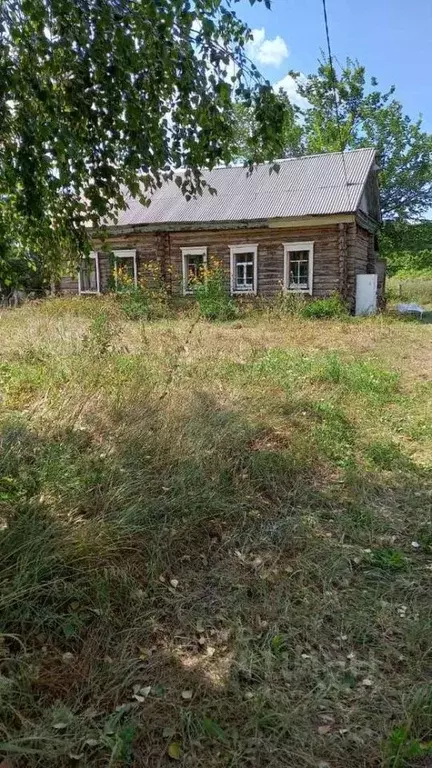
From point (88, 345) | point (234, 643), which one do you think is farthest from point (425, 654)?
point (88, 345)

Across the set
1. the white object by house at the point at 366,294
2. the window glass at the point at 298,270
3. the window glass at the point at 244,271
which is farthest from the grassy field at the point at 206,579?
the window glass at the point at 244,271

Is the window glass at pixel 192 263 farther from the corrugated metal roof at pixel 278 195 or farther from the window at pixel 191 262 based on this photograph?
the corrugated metal roof at pixel 278 195

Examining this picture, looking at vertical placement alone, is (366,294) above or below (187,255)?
below

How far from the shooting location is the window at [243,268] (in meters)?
15.4

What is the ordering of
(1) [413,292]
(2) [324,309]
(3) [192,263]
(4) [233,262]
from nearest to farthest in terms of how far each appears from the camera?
(2) [324,309]
(4) [233,262]
(3) [192,263]
(1) [413,292]

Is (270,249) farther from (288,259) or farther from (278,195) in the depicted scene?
(278,195)

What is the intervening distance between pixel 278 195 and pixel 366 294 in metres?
4.42

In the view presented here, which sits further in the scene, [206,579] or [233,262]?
[233,262]

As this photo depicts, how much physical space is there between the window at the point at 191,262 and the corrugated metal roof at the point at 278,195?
969 mm

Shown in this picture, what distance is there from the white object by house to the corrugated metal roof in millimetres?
2081

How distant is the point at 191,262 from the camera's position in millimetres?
16312

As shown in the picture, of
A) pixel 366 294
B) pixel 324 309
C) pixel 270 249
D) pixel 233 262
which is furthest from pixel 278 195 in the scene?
pixel 324 309

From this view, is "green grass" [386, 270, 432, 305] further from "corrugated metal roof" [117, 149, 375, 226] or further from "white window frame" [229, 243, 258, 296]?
"white window frame" [229, 243, 258, 296]

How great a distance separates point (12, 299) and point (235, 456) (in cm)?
1337
